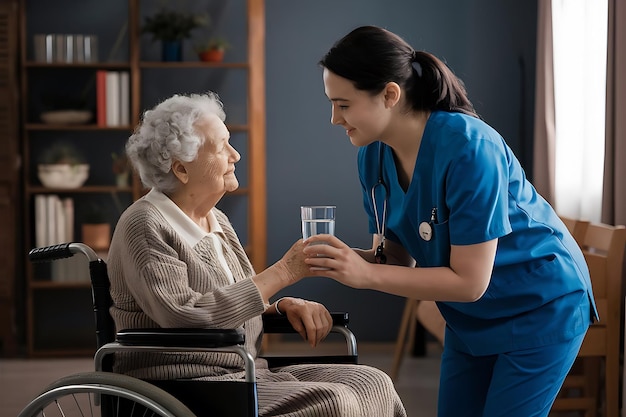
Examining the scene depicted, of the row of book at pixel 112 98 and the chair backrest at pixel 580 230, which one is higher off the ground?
the row of book at pixel 112 98

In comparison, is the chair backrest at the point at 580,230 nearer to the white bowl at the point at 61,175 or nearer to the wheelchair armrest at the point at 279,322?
the wheelchair armrest at the point at 279,322

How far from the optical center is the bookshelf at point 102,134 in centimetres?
471

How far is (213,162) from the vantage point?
7.06ft

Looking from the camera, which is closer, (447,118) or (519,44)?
(447,118)

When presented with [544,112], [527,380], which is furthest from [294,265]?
[544,112]

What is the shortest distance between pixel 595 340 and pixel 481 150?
5.66ft

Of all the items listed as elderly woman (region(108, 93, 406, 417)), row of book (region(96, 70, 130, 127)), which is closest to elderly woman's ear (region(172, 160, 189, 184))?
elderly woman (region(108, 93, 406, 417))

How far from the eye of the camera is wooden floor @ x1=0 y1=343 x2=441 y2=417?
3725 mm

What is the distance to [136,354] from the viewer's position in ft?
6.57

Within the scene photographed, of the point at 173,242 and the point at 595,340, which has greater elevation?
the point at 173,242

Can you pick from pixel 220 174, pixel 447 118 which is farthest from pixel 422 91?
pixel 220 174

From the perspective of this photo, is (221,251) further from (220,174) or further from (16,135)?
(16,135)

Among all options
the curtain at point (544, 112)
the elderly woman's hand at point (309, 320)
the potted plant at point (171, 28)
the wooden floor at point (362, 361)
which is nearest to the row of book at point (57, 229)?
the wooden floor at point (362, 361)

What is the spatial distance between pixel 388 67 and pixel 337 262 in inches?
15.5
